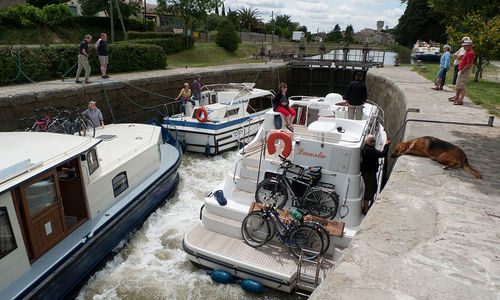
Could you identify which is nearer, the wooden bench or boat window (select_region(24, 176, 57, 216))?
boat window (select_region(24, 176, 57, 216))

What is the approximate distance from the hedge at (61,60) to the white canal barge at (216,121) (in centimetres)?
551

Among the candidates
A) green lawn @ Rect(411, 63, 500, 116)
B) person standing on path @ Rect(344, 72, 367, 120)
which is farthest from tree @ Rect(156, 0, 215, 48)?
person standing on path @ Rect(344, 72, 367, 120)

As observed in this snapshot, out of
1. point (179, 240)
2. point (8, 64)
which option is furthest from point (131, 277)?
point (8, 64)

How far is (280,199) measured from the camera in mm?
6215

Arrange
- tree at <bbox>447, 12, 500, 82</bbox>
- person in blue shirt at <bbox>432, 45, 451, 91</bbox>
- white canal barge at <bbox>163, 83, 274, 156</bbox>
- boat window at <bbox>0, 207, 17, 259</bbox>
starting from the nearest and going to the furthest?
boat window at <bbox>0, 207, 17, 259</bbox>, white canal barge at <bbox>163, 83, 274, 156</bbox>, person in blue shirt at <bbox>432, 45, 451, 91</bbox>, tree at <bbox>447, 12, 500, 82</bbox>

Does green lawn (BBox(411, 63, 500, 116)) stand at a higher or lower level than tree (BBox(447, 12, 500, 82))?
lower

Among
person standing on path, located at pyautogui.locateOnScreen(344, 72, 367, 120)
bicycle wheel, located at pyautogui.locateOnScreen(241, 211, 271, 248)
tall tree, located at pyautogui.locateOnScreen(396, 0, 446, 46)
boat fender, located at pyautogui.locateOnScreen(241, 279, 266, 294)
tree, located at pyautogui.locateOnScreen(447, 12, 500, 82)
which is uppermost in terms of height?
tall tree, located at pyautogui.locateOnScreen(396, 0, 446, 46)

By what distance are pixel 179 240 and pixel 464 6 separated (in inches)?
320

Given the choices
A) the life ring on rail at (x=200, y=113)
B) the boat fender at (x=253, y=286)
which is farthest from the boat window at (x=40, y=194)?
the life ring on rail at (x=200, y=113)

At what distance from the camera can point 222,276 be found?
574 centimetres

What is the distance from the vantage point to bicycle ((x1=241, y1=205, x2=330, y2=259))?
5.48 metres

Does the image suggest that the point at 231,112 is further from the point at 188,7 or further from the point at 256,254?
the point at 188,7

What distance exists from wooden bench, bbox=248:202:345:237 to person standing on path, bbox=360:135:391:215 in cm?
92

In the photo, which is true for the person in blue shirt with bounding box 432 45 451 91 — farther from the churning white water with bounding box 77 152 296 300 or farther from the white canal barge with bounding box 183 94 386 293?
the churning white water with bounding box 77 152 296 300
